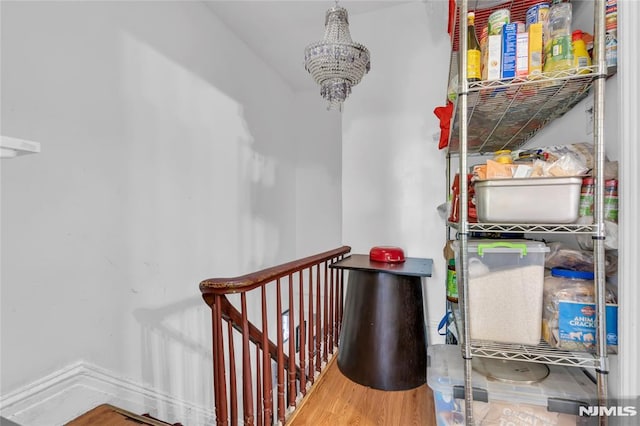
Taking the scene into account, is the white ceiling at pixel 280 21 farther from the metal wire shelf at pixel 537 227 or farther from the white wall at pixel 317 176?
the metal wire shelf at pixel 537 227

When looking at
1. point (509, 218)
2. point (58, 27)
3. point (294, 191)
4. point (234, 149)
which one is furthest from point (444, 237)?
point (58, 27)

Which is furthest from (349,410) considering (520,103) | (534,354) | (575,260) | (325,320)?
(520,103)

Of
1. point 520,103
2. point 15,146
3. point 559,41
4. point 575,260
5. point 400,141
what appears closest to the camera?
point 15,146

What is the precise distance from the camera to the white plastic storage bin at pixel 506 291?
1.07 meters

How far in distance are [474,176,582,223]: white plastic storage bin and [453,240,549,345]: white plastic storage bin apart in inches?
4.7

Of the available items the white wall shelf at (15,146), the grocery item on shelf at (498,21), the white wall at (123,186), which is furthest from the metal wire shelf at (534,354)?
the white wall at (123,186)

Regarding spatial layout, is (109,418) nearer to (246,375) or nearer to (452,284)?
(246,375)

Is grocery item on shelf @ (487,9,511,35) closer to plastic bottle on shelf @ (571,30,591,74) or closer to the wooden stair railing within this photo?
plastic bottle on shelf @ (571,30,591,74)

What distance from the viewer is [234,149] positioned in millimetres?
2820

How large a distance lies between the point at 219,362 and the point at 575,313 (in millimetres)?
1287

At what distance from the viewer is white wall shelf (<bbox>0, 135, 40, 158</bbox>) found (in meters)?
0.89

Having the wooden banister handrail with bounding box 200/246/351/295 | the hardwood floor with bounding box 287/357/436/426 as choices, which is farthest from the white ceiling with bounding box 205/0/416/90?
the hardwood floor with bounding box 287/357/436/426

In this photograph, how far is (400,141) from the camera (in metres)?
2.24

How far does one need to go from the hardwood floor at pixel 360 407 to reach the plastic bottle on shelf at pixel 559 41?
1631 mm
